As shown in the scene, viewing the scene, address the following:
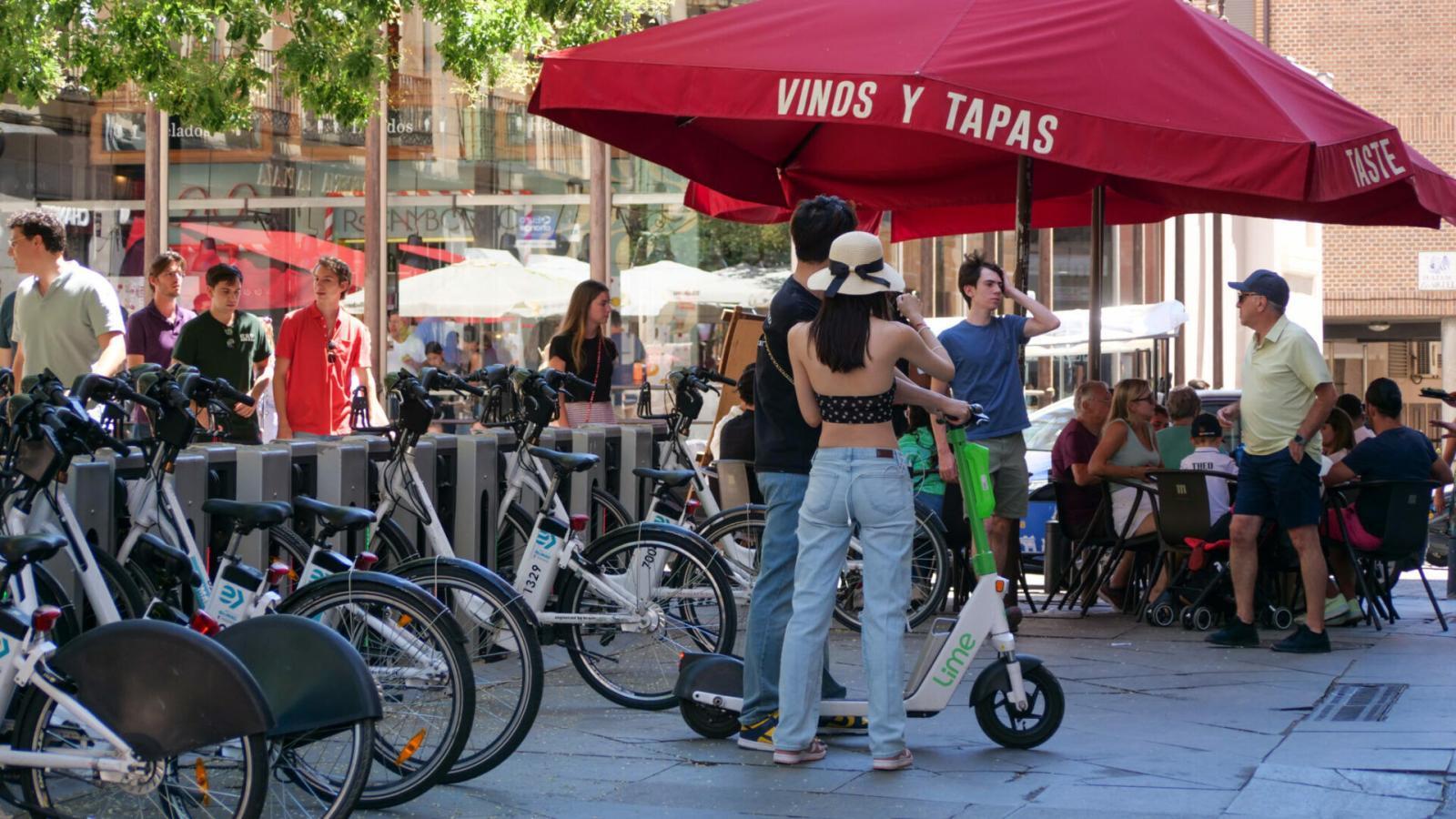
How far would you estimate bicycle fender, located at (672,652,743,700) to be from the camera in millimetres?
6730

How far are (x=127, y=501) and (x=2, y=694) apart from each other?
1.81 meters

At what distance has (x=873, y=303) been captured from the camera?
6105 millimetres

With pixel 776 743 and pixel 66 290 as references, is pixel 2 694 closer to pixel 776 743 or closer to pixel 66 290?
pixel 776 743

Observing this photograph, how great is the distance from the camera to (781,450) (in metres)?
6.48

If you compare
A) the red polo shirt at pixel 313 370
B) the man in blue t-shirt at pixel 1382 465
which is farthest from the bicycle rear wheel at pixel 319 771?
the man in blue t-shirt at pixel 1382 465

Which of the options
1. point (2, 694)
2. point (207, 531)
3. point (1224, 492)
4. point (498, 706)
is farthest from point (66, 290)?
point (1224, 492)

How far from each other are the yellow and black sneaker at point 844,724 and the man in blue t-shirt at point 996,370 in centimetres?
288

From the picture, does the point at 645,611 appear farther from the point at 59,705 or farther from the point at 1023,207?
the point at 1023,207

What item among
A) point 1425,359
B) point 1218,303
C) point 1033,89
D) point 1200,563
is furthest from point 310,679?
point 1425,359

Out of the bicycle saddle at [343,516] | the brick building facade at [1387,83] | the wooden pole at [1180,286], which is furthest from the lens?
the brick building facade at [1387,83]

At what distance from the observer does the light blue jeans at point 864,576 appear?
20.0ft

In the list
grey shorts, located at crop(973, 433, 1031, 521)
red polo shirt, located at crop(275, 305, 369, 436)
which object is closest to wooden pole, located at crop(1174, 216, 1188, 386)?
grey shorts, located at crop(973, 433, 1031, 521)

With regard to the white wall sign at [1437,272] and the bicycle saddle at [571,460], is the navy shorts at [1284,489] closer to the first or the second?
the bicycle saddle at [571,460]

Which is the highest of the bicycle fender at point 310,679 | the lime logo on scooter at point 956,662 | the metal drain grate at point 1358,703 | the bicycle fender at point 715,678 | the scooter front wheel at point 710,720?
the bicycle fender at point 310,679
